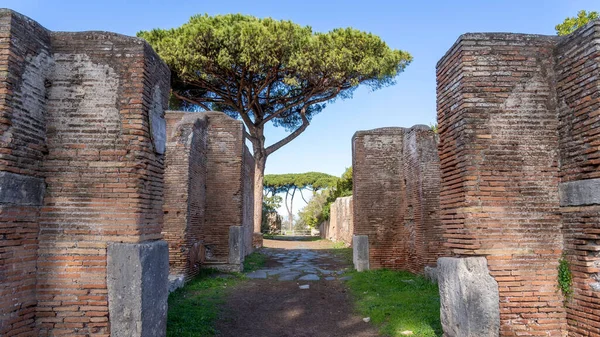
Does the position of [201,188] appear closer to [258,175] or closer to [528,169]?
[528,169]

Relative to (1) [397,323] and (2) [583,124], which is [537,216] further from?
(1) [397,323]

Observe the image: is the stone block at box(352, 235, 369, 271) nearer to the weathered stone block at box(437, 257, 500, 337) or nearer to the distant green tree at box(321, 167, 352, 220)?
the weathered stone block at box(437, 257, 500, 337)

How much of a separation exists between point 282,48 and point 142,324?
13972mm

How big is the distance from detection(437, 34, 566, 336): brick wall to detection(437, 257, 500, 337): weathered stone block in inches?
4.0

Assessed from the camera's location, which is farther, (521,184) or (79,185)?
(521,184)

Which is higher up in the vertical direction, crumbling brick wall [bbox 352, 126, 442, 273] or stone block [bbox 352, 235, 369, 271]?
crumbling brick wall [bbox 352, 126, 442, 273]

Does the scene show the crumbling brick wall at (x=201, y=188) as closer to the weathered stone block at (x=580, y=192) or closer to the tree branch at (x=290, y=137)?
the weathered stone block at (x=580, y=192)

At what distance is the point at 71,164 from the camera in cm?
429

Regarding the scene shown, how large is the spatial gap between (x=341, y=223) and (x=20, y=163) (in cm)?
1888

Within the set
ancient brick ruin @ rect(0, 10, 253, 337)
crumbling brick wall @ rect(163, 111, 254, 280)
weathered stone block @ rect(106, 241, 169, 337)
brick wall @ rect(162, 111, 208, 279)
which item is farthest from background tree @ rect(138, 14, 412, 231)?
weathered stone block @ rect(106, 241, 169, 337)

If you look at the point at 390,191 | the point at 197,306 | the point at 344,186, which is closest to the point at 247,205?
the point at 390,191

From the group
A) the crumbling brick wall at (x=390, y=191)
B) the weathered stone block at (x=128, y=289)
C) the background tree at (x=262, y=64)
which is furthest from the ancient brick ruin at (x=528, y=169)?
the background tree at (x=262, y=64)

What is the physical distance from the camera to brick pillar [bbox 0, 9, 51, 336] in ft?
12.1

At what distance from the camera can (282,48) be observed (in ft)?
53.6
